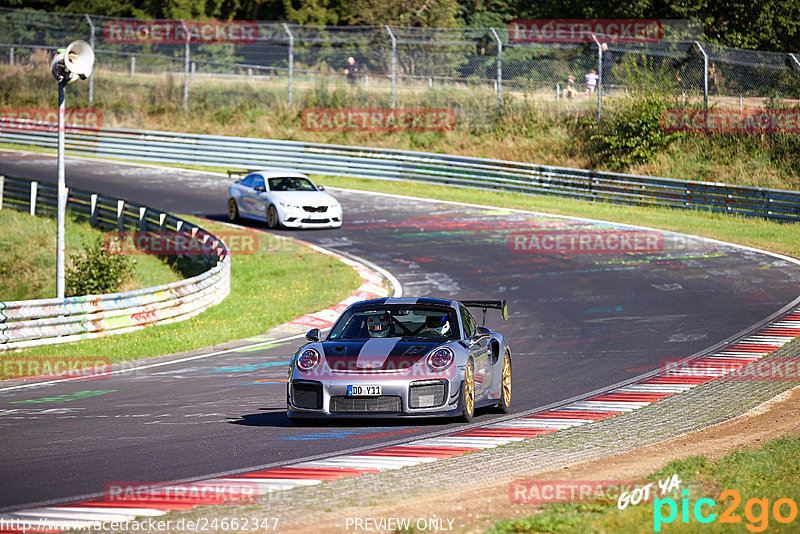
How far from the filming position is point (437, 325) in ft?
35.1

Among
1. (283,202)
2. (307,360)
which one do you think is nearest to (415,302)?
(307,360)

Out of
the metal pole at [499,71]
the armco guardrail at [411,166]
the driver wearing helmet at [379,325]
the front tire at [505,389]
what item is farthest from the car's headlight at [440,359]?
the metal pole at [499,71]

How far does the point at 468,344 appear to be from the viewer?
10.4m

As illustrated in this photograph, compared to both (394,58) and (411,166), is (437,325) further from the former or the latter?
(394,58)

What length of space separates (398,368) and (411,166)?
2632cm

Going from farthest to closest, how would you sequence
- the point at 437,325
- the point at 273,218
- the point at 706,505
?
the point at 273,218
the point at 437,325
the point at 706,505

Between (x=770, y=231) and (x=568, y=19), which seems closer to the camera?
(x=770, y=231)

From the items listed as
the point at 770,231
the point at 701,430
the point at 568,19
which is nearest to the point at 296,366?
the point at 701,430

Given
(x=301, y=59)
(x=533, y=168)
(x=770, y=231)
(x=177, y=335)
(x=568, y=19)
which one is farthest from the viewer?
(x=568, y=19)

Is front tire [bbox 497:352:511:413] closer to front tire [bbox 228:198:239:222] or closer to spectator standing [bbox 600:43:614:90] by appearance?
front tire [bbox 228:198:239:222]

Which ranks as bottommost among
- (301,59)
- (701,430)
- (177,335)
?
(177,335)

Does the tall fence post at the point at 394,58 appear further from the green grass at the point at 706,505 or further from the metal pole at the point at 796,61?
the green grass at the point at 706,505

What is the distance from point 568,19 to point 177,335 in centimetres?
3457

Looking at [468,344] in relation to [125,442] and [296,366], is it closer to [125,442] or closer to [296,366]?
[296,366]
